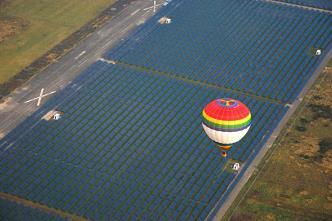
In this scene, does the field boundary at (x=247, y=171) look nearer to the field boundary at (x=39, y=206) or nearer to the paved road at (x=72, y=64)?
the field boundary at (x=39, y=206)

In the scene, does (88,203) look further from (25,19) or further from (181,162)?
(25,19)

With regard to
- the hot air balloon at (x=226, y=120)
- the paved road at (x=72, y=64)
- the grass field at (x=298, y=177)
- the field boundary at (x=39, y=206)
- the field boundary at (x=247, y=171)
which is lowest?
the grass field at (x=298, y=177)

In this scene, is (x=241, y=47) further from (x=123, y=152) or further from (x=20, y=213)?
(x=20, y=213)

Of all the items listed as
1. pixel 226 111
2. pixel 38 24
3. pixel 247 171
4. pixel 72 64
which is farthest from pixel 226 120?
pixel 38 24

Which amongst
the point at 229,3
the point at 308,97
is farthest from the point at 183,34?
the point at 308,97

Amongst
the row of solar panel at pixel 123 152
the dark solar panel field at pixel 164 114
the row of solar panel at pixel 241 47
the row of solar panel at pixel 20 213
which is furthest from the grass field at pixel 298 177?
the row of solar panel at pixel 20 213

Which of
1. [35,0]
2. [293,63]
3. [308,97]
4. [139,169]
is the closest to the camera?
[139,169]

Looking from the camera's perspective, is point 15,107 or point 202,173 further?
point 15,107
